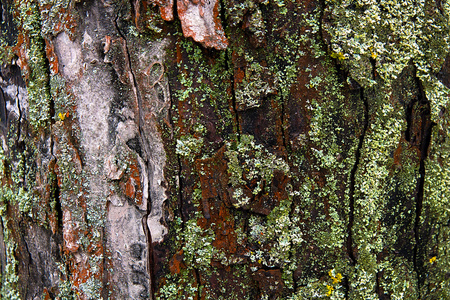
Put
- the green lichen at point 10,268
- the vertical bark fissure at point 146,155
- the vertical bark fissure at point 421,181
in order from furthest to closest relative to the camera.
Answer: the green lichen at point 10,268 → the vertical bark fissure at point 421,181 → the vertical bark fissure at point 146,155

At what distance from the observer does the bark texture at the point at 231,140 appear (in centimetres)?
98

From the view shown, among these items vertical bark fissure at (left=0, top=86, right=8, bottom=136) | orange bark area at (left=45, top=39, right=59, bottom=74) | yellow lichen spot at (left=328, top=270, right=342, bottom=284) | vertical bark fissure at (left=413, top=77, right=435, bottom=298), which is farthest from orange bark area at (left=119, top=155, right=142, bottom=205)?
vertical bark fissure at (left=413, top=77, right=435, bottom=298)

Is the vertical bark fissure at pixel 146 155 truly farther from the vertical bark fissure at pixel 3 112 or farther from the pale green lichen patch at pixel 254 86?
the vertical bark fissure at pixel 3 112

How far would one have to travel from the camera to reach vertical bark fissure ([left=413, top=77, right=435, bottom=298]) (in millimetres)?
1088

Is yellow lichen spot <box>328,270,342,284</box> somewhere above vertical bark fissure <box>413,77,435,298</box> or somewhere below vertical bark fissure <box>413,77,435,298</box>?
below

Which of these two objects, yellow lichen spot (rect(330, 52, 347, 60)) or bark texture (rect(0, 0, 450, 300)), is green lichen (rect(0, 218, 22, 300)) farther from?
yellow lichen spot (rect(330, 52, 347, 60))

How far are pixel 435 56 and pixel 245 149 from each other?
2.47ft

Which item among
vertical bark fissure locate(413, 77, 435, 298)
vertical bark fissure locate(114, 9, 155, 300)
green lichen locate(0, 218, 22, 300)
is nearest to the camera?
vertical bark fissure locate(114, 9, 155, 300)

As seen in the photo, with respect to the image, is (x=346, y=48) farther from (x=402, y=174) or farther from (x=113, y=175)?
(x=113, y=175)

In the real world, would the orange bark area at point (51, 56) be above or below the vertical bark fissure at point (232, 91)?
above

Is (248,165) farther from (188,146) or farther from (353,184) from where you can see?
(353,184)

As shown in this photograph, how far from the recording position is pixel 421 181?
111cm

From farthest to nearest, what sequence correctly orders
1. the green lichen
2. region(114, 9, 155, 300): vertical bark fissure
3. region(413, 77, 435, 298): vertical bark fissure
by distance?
1. the green lichen
2. region(413, 77, 435, 298): vertical bark fissure
3. region(114, 9, 155, 300): vertical bark fissure

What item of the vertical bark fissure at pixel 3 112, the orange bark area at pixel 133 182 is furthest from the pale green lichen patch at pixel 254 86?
the vertical bark fissure at pixel 3 112
